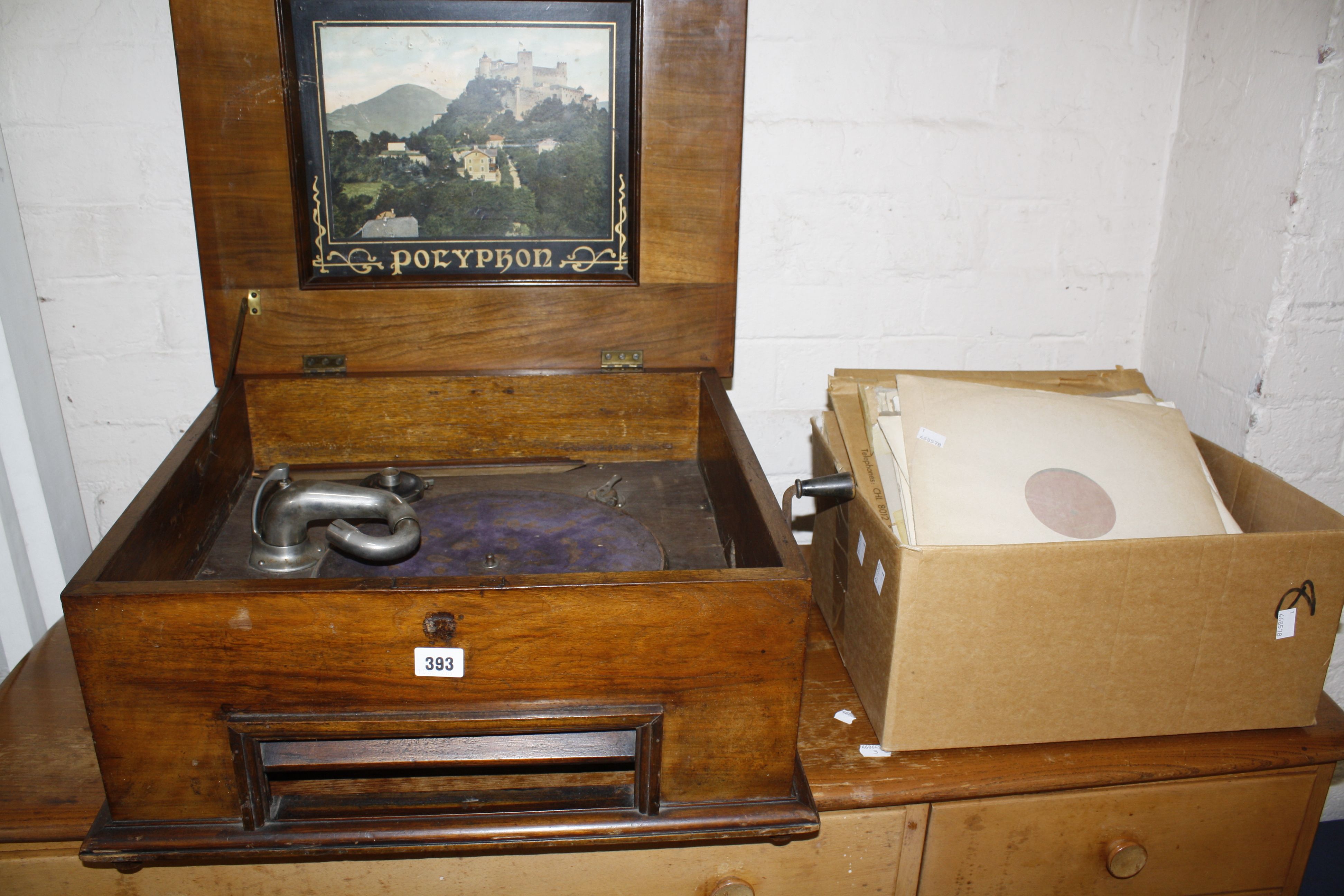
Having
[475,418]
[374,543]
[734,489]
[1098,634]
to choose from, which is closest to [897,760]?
[1098,634]

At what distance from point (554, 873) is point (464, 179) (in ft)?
3.20

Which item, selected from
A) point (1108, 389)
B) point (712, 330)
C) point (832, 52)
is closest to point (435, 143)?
point (712, 330)

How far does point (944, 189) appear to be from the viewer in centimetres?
156

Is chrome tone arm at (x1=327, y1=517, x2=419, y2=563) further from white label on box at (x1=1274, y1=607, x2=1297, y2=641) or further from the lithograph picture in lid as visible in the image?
white label on box at (x1=1274, y1=607, x2=1297, y2=641)

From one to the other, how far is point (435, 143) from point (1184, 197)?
48.0 inches

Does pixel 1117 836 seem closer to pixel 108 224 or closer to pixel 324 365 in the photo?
pixel 324 365

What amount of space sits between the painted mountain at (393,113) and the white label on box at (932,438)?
836 millimetres

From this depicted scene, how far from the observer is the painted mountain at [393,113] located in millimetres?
1339

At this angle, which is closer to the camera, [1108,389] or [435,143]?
[435,143]

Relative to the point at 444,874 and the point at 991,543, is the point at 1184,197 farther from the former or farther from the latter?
the point at 444,874

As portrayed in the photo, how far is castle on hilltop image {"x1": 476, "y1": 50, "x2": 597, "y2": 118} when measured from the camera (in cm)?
135

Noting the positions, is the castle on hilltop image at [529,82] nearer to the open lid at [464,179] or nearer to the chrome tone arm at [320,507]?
the open lid at [464,179]

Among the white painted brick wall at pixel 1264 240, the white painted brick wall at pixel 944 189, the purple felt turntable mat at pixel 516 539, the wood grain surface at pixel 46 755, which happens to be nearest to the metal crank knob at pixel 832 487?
the purple felt turntable mat at pixel 516 539

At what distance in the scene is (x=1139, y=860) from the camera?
3.76ft
